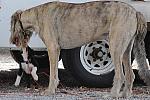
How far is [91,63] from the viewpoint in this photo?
9820 mm

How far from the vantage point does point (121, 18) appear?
8586 mm

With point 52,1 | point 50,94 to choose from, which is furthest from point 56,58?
point 52,1

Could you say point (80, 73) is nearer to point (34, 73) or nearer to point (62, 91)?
point (62, 91)

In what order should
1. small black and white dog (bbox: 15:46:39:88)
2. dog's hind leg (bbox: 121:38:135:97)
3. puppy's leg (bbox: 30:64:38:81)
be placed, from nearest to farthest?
dog's hind leg (bbox: 121:38:135:97)
small black and white dog (bbox: 15:46:39:88)
puppy's leg (bbox: 30:64:38:81)

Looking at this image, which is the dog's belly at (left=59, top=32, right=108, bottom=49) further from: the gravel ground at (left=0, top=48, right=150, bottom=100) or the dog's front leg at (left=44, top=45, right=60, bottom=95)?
the gravel ground at (left=0, top=48, right=150, bottom=100)

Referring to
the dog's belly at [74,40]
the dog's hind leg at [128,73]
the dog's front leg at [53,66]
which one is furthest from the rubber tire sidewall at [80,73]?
the dog's hind leg at [128,73]

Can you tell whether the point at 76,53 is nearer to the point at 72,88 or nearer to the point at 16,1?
the point at 72,88

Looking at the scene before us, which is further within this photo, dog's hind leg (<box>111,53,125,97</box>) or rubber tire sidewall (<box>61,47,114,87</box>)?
rubber tire sidewall (<box>61,47,114,87</box>)

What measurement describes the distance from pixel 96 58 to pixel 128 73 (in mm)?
994

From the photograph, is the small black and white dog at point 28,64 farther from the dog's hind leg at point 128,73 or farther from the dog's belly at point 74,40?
the dog's hind leg at point 128,73

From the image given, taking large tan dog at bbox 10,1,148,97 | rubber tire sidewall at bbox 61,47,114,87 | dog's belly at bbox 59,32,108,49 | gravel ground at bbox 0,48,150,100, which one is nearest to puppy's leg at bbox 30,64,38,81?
gravel ground at bbox 0,48,150,100

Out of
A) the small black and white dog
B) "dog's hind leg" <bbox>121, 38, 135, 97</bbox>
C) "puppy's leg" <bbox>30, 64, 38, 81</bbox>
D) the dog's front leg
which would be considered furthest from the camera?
"puppy's leg" <bbox>30, 64, 38, 81</bbox>

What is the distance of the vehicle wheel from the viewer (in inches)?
384

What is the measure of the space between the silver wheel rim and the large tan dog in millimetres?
574
